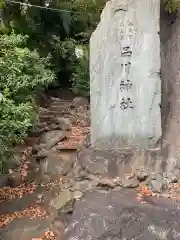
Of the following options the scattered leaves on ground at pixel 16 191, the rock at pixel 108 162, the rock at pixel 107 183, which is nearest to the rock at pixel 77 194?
the rock at pixel 107 183

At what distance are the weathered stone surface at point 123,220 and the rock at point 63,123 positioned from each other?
2811 mm

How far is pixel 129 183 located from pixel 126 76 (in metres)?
1.54

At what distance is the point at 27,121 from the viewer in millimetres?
5523

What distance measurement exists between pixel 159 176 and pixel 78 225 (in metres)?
1.46

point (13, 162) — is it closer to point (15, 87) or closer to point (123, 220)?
point (15, 87)

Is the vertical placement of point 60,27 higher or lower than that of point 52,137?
higher

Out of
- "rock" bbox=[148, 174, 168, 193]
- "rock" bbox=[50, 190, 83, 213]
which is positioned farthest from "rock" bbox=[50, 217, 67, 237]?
"rock" bbox=[148, 174, 168, 193]

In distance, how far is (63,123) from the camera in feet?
25.4

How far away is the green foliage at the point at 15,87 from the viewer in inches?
209

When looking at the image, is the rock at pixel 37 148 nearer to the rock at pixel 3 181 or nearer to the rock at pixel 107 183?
the rock at pixel 3 181

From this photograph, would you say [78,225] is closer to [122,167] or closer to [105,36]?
[122,167]

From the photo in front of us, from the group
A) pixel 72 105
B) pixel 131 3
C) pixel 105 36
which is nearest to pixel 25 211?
pixel 105 36

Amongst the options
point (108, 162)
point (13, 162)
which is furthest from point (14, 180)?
point (108, 162)

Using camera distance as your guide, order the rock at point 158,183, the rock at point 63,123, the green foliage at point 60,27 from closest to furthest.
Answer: the rock at point 158,183 < the rock at point 63,123 < the green foliage at point 60,27
